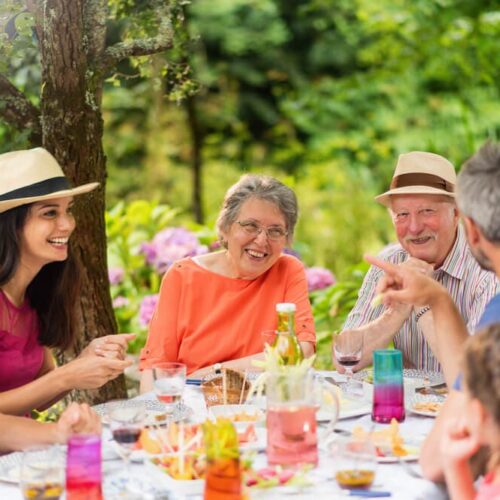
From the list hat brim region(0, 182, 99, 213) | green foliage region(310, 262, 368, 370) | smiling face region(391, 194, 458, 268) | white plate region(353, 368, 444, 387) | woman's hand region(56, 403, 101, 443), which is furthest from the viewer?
green foliage region(310, 262, 368, 370)

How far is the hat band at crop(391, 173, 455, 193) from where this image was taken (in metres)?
3.45

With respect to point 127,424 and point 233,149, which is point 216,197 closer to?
point 233,149

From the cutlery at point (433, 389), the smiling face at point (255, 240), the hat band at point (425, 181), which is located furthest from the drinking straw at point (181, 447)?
the hat band at point (425, 181)

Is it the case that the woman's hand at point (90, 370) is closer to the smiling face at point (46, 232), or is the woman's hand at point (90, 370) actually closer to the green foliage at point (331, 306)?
the smiling face at point (46, 232)

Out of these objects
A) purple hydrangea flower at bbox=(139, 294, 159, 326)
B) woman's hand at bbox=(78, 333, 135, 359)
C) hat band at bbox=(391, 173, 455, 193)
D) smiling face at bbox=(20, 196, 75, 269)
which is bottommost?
woman's hand at bbox=(78, 333, 135, 359)

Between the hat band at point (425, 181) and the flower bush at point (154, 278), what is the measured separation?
1.84m

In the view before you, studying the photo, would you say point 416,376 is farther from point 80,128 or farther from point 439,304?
point 80,128

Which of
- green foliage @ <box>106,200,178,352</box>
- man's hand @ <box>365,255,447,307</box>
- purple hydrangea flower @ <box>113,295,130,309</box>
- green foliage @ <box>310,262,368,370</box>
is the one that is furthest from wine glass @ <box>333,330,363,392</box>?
purple hydrangea flower @ <box>113,295,130,309</box>

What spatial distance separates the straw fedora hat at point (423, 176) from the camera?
11.2 ft

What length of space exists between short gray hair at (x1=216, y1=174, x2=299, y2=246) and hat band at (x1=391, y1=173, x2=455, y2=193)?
0.42 metres

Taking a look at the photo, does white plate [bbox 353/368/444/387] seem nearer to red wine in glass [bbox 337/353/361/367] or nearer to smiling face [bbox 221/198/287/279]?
red wine in glass [bbox 337/353/361/367]

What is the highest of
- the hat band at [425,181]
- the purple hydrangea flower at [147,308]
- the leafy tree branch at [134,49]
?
the leafy tree branch at [134,49]

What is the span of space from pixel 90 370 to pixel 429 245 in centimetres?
139

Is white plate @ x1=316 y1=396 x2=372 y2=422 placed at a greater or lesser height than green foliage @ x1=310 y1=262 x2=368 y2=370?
lesser
